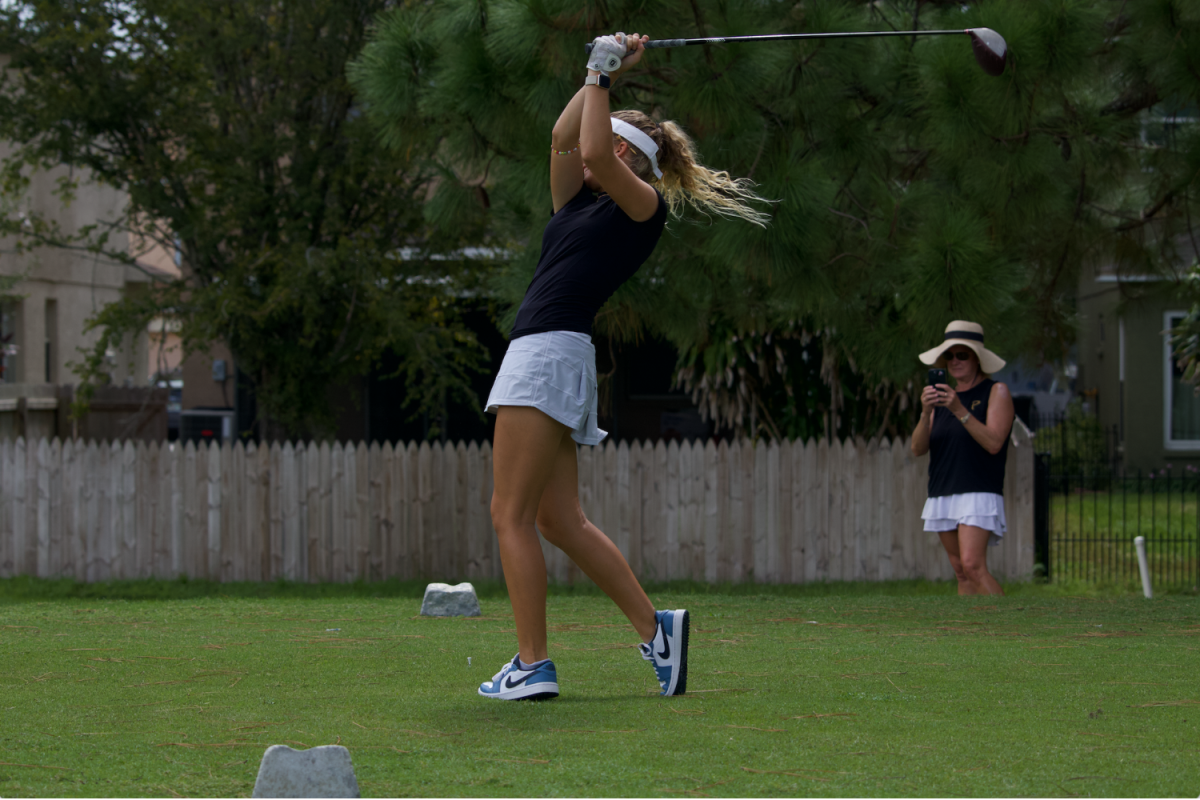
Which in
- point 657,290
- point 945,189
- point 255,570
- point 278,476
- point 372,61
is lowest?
point 255,570

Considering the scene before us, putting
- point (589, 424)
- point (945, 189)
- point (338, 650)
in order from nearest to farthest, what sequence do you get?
point (589, 424)
point (338, 650)
point (945, 189)

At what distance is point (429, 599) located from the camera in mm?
5988

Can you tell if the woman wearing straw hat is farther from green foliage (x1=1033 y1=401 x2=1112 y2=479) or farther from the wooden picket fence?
green foliage (x1=1033 y1=401 x2=1112 y2=479)

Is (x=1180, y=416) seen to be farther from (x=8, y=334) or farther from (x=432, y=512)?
(x=8, y=334)

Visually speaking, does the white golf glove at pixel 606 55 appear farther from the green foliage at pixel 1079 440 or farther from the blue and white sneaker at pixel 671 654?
the green foliage at pixel 1079 440

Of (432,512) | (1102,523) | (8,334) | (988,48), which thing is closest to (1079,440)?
(1102,523)

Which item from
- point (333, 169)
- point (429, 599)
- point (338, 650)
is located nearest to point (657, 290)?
point (429, 599)

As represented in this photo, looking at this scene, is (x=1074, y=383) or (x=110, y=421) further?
(x=1074, y=383)

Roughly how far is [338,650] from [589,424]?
63.6 inches

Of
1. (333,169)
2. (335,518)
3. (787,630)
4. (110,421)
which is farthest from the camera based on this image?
(110,421)

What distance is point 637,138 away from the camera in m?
3.75

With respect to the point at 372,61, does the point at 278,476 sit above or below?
below

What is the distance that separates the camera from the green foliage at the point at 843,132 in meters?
6.55

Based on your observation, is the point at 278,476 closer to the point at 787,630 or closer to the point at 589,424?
the point at 787,630
